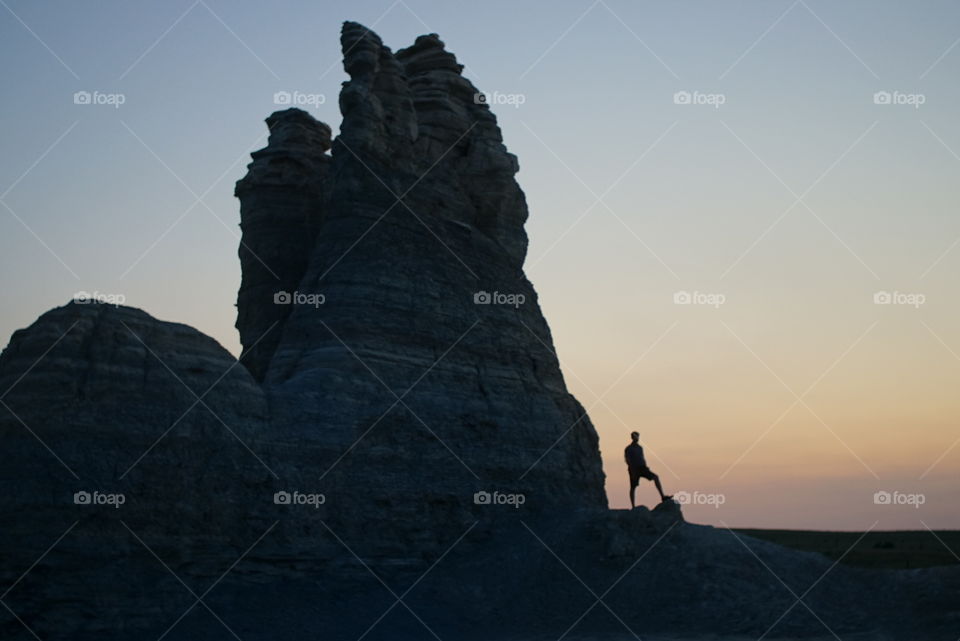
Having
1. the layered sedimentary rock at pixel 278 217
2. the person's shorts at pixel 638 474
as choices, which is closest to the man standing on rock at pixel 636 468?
the person's shorts at pixel 638 474

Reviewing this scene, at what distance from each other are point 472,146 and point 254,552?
14.0 m

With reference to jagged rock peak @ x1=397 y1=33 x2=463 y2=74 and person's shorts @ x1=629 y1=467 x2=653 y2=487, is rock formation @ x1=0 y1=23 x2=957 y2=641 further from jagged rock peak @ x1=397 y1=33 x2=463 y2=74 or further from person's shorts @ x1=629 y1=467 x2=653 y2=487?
person's shorts @ x1=629 y1=467 x2=653 y2=487

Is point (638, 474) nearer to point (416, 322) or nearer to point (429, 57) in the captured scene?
point (416, 322)

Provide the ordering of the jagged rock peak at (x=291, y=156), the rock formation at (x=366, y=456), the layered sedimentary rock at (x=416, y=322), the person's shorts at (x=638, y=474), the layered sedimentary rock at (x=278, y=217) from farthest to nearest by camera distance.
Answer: the jagged rock peak at (x=291, y=156), the layered sedimentary rock at (x=278, y=217), the person's shorts at (x=638, y=474), the layered sedimentary rock at (x=416, y=322), the rock formation at (x=366, y=456)

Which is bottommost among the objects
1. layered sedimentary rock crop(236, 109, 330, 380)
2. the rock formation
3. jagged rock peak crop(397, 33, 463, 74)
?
the rock formation

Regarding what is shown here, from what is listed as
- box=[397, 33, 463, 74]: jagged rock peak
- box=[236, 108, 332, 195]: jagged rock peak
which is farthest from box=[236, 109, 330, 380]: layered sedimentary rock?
box=[397, 33, 463, 74]: jagged rock peak

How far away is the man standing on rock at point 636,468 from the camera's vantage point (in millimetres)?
25953

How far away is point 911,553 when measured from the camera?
51156 mm

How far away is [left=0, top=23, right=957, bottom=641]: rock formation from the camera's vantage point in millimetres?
19359

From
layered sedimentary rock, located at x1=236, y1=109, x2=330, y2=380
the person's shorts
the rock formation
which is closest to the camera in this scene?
the rock formation

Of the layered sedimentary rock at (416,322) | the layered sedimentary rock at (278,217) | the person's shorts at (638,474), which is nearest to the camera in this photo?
the layered sedimentary rock at (416,322)

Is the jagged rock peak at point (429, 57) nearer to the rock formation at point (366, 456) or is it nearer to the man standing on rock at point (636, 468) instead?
the rock formation at point (366, 456)

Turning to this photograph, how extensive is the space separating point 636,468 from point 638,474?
0.17 metres

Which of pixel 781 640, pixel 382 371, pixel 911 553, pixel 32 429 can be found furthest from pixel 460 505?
pixel 911 553
